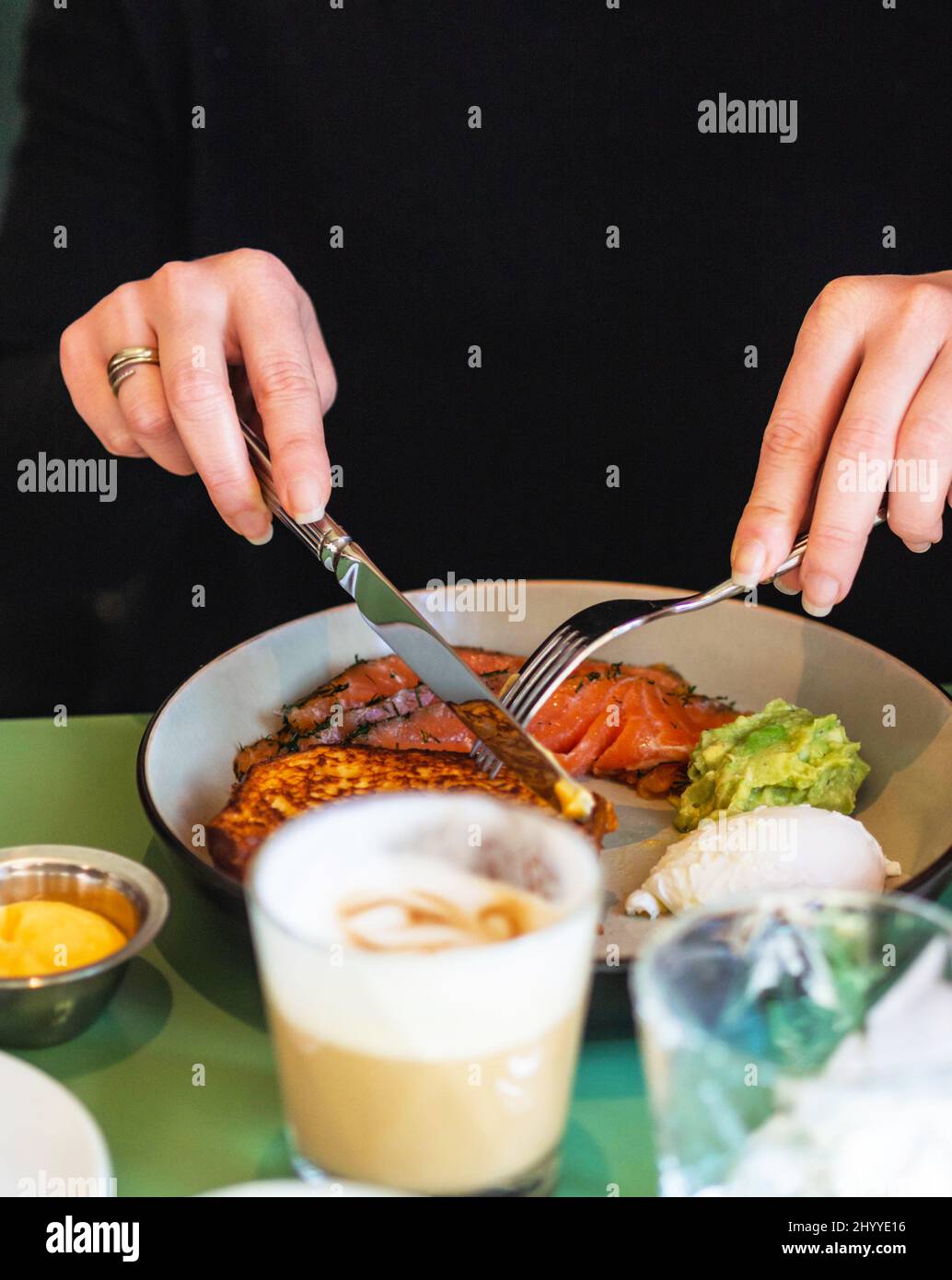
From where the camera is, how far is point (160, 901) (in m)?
0.98

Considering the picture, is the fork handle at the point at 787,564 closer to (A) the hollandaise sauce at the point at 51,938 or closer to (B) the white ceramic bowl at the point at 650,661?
(B) the white ceramic bowl at the point at 650,661

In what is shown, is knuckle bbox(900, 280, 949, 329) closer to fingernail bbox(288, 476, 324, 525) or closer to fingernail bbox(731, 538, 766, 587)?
fingernail bbox(731, 538, 766, 587)

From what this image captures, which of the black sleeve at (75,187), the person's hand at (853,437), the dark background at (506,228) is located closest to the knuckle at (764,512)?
the person's hand at (853,437)

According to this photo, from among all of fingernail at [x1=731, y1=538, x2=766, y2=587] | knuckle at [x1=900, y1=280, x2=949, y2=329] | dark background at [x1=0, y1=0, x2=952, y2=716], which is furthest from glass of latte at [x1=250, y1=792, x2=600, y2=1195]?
dark background at [x1=0, y1=0, x2=952, y2=716]

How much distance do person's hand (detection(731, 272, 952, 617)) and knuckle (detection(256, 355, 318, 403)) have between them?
0.49 metres

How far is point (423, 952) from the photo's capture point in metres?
0.66

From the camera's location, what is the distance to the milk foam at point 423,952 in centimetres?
62

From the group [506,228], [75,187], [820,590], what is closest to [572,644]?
[820,590]

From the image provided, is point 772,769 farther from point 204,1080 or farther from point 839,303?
point 204,1080

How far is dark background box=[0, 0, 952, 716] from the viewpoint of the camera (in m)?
1.95

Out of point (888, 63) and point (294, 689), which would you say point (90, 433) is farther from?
point (888, 63)

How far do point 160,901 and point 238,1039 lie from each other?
0.39 feet

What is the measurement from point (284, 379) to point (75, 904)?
62 centimetres

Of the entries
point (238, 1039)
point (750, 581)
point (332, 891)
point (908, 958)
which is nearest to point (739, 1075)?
point (908, 958)
